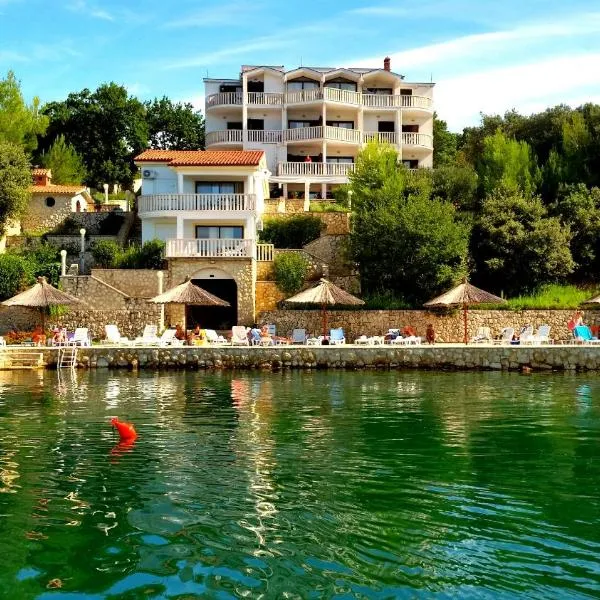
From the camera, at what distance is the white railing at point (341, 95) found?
48.4 m

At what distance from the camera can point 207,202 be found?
37.0m

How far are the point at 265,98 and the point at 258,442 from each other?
37675mm

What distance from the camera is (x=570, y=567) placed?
862 cm

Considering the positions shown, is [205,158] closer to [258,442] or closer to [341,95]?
Result: [341,95]

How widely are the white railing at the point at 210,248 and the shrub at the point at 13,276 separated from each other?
22.0 ft

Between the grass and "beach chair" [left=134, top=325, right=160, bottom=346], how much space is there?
1409 centimetres

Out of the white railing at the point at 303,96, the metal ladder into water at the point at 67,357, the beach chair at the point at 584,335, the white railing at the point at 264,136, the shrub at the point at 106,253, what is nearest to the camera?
the metal ladder into water at the point at 67,357

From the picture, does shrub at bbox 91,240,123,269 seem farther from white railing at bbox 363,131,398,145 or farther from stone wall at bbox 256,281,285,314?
white railing at bbox 363,131,398,145

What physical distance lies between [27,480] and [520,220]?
95.3ft

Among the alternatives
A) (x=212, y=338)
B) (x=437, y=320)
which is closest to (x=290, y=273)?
(x=212, y=338)

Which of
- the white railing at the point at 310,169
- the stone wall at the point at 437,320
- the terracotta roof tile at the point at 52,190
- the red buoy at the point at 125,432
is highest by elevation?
the white railing at the point at 310,169

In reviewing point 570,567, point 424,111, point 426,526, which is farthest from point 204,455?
point 424,111

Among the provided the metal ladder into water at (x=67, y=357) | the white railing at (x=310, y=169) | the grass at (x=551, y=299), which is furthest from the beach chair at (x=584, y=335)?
the white railing at (x=310, y=169)

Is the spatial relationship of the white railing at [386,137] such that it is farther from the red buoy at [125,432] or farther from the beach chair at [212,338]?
the red buoy at [125,432]
